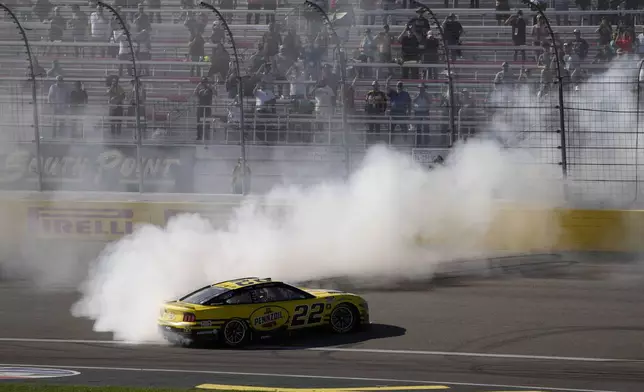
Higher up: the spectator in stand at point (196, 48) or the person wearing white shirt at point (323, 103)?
the spectator in stand at point (196, 48)

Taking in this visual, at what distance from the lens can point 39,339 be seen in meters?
13.3

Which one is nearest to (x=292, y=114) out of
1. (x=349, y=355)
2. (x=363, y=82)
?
(x=363, y=82)

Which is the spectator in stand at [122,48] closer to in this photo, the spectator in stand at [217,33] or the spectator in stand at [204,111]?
the spectator in stand at [217,33]

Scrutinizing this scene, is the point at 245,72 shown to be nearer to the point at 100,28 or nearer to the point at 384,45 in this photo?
the point at 384,45

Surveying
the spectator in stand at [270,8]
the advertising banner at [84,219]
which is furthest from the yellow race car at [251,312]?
the spectator in stand at [270,8]

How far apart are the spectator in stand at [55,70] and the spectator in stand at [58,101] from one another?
1.90ft

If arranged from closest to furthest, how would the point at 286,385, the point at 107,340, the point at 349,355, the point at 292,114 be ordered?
the point at 286,385
the point at 349,355
the point at 107,340
the point at 292,114

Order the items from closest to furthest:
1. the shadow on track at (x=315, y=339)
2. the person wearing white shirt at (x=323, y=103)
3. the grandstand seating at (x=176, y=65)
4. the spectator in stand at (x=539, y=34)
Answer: the shadow on track at (x=315, y=339)
the person wearing white shirt at (x=323, y=103)
the spectator in stand at (x=539, y=34)
the grandstand seating at (x=176, y=65)

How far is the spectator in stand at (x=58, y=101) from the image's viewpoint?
2078 cm

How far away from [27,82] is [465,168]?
9.29 m

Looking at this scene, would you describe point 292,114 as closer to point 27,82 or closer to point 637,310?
point 27,82

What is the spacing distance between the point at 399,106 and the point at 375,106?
519mm

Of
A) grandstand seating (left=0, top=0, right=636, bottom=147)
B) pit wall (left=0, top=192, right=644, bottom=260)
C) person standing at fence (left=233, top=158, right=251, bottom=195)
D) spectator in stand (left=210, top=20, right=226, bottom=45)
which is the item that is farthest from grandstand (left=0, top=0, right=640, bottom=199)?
pit wall (left=0, top=192, right=644, bottom=260)

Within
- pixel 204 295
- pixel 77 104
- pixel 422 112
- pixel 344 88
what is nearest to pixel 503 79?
pixel 422 112
